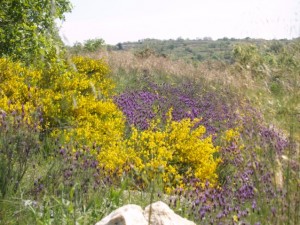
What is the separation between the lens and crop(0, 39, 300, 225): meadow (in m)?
3.55

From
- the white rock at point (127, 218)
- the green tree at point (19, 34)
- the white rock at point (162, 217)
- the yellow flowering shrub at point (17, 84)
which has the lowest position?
the white rock at point (162, 217)

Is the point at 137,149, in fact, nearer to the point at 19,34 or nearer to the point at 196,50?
the point at 19,34

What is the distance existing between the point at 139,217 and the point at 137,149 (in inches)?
117

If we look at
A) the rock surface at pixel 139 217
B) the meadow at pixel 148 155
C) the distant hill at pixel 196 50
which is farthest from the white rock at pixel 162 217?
the distant hill at pixel 196 50

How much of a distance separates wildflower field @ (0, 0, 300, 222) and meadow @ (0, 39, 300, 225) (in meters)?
0.02

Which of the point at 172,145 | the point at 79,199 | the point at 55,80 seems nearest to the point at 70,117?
the point at 55,80

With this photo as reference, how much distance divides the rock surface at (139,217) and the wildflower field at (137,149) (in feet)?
0.84

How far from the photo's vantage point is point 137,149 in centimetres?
605

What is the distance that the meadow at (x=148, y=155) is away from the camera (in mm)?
3547

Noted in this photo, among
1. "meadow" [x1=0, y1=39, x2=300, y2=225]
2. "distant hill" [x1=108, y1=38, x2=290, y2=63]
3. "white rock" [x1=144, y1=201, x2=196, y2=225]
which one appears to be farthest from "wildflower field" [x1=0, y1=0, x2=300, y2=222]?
"distant hill" [x1=108, y1=38, x2=290, y2=63]

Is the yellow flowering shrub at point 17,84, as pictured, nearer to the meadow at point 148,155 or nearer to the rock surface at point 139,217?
the meadow at point 148,155

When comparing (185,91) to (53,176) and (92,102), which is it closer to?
(92,102)

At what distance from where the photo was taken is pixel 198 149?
579cm

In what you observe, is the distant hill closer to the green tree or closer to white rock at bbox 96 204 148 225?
the green tree
